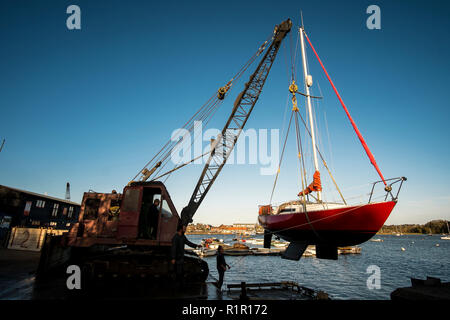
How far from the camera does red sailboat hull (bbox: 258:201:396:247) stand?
11.6 m

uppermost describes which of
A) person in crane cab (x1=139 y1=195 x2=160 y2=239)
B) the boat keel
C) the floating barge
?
person in crane cab (x1=139 y1=195 x2=160 y2=239)

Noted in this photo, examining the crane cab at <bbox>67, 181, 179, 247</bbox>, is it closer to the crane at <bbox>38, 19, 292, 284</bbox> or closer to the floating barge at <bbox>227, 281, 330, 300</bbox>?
the crane at <bbox>38, 19, 292, 284</bbox>

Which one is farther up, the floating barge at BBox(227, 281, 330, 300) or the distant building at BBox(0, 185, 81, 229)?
the distant building at BBox(0, 185, 81, 229)

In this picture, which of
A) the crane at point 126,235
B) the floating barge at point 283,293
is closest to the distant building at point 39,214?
the crane at point 126,235

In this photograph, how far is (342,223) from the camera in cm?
1210

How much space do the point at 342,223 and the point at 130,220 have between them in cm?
1062

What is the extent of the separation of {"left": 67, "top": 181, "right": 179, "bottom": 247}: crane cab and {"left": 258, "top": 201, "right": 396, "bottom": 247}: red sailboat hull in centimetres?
818

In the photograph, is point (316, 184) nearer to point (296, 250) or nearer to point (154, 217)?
point (296, 250)

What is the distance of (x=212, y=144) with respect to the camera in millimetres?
22531

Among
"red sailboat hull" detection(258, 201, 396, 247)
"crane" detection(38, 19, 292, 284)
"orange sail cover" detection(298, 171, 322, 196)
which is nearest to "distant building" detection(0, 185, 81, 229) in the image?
"crane" detection(38, 19, 292, 284)
